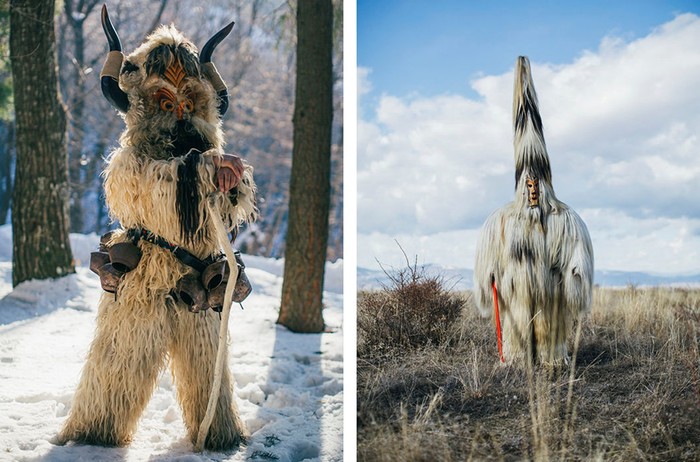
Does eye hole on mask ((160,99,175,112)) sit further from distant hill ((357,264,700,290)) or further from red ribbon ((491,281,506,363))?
red ribbon ((491,281,506,363))

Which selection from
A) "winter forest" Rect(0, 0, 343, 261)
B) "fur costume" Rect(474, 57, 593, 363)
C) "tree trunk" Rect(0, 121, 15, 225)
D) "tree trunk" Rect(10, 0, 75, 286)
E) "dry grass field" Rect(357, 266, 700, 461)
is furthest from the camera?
"tree trunk" Rect(0, 121, 15, 225)

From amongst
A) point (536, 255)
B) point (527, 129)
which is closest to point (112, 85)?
point (527, 129)

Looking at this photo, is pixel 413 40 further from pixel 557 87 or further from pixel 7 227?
pixel 7 227

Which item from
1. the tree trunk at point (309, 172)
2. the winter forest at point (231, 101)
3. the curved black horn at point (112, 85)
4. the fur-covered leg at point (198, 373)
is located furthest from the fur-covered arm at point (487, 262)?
the winter forest at point (231, 101)

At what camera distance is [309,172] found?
4176 millimetres

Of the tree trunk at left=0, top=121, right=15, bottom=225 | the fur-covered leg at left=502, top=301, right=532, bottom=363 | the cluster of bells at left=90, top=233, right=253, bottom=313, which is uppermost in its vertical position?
the tree trunk at left=0, top=121, right=15, bottom=225

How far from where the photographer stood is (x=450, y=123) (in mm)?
2740

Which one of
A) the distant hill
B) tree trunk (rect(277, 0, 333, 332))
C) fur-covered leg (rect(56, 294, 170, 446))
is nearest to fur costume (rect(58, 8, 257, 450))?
fur-covered leg (rect(56, 294, 170, 446))

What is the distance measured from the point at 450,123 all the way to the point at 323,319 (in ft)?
6.51

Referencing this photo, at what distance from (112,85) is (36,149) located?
78.3 inches

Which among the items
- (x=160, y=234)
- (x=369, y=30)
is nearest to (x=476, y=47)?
(x=369, y=30)

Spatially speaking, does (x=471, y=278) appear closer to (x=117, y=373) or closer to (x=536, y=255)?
(x=536, y=255)

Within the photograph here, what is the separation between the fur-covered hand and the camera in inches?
95.3

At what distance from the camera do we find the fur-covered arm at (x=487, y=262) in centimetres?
262
